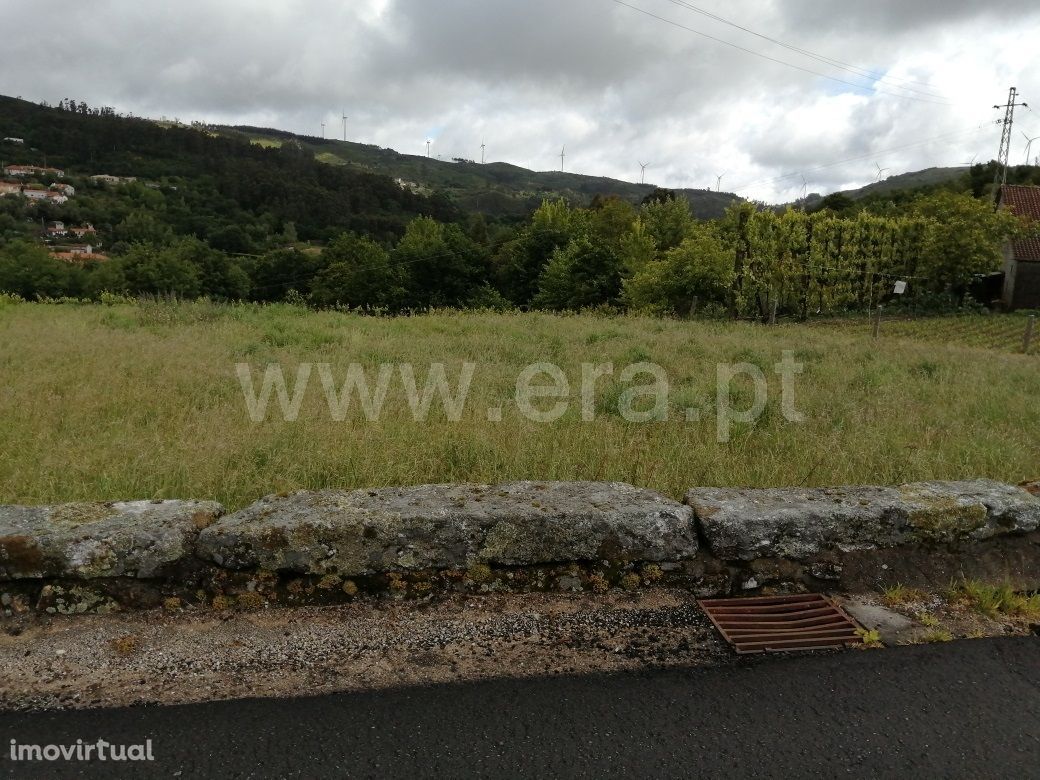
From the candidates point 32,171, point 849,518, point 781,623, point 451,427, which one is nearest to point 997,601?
point 849,518

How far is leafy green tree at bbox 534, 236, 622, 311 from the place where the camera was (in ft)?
142

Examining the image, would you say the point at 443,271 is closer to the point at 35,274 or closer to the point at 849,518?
the point at 35,274

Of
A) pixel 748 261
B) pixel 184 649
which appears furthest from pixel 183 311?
pixel 748 261

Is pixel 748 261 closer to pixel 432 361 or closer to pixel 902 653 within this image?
pixel 432 361

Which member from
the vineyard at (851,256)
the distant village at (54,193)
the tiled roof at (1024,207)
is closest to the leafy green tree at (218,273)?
the distant village at (54,193)

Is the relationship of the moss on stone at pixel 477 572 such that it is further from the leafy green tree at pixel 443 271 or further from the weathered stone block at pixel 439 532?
the leafy green tree at pixel 443 271

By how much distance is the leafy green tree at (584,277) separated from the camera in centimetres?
4341

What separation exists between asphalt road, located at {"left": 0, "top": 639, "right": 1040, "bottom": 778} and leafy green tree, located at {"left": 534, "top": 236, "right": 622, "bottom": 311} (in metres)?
41.6

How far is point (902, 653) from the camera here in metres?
2.37

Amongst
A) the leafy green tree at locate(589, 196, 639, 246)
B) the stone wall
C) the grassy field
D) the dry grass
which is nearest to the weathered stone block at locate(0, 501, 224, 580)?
the stone wall

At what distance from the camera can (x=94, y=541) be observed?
245 centimetres

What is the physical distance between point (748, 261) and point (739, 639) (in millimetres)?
32005

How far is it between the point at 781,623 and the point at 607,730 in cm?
104

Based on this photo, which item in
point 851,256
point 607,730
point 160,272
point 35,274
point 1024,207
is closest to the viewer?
point 607,730
